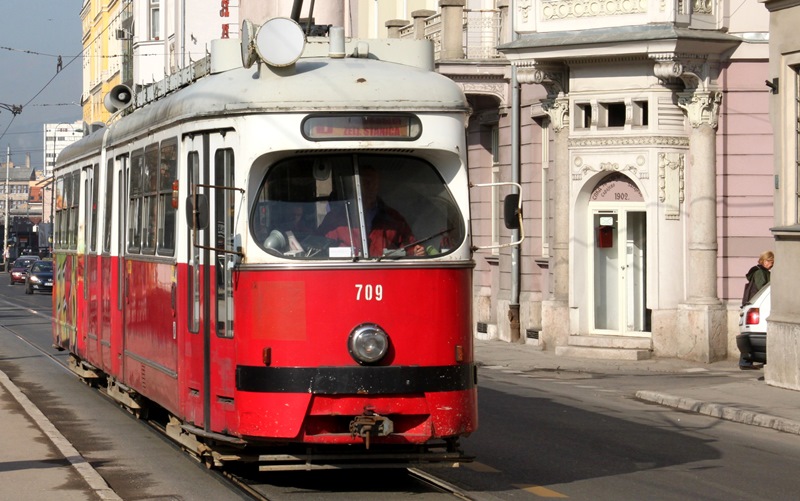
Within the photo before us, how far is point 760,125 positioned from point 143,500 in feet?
56.7

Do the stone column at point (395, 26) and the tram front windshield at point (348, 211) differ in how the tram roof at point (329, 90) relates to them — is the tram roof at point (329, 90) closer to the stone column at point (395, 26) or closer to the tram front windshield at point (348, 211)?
the tram front windshield at point (348, 211)

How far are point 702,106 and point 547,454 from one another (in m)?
13.6

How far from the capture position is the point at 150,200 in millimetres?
12836

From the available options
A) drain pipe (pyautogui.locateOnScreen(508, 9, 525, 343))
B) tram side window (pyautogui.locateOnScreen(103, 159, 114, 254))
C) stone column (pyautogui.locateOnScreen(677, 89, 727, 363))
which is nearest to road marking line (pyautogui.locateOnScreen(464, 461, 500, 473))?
tram side window (pyautogui.locateOnScreen(103, 159, 114, 254))

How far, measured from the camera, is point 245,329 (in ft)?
33.6

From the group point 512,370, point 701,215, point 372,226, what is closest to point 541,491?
point 372,226

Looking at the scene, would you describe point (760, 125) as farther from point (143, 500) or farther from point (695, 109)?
point (143, 500)

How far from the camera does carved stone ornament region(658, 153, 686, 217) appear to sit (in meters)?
25.6

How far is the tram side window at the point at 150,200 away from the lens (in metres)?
12.6

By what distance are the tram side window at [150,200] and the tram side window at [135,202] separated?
0.20m

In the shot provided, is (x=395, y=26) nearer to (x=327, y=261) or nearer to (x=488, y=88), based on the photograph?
(x=488, y=88)

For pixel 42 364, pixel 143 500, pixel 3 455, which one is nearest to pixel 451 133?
pixel 143 500

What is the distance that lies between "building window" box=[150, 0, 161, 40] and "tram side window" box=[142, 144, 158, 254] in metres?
54.0

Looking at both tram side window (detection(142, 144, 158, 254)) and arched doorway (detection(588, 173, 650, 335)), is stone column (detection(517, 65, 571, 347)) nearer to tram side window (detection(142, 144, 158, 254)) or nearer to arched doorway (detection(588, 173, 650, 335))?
arched doorway (detection(588, 173, 650, 335))
